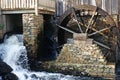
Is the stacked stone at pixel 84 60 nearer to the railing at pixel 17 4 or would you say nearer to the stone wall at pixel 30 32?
the stone wall at pixel 30 32

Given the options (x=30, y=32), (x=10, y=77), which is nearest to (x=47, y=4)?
(x=30, y=32)

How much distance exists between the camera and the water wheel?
40.7 feet

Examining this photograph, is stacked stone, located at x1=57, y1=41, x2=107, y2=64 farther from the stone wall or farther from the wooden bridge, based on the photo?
the wooden bridge

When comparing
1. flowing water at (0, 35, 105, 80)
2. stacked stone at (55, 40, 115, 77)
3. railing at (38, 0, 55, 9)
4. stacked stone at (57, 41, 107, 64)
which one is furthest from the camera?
railing at (38, 0, 55, 9)

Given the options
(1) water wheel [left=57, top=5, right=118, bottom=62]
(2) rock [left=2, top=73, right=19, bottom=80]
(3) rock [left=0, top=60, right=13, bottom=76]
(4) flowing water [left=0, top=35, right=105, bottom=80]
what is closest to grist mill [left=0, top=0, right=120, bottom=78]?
(1) water wheel [left=57, top=5, right=118, bottom=62]

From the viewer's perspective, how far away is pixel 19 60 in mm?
11758

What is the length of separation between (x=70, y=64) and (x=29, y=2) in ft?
9.19

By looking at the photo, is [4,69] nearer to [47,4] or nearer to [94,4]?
[47,4]

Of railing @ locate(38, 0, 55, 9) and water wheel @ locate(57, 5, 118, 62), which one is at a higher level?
railing @ locate(38, 0, 55, 9)

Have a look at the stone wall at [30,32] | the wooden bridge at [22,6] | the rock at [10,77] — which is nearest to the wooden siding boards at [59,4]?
the wooden bridge at [22,6]

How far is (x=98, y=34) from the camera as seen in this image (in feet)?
42.9

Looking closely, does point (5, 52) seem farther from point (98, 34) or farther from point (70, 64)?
point (98, 34)

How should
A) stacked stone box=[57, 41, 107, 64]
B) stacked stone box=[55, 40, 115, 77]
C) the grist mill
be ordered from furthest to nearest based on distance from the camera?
the grist mill
stacked stone box=[57, 41, 107, 64]
stacked stone box=[55, 40, 115, 77]

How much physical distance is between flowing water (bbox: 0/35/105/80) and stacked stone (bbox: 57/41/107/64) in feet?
2.30
